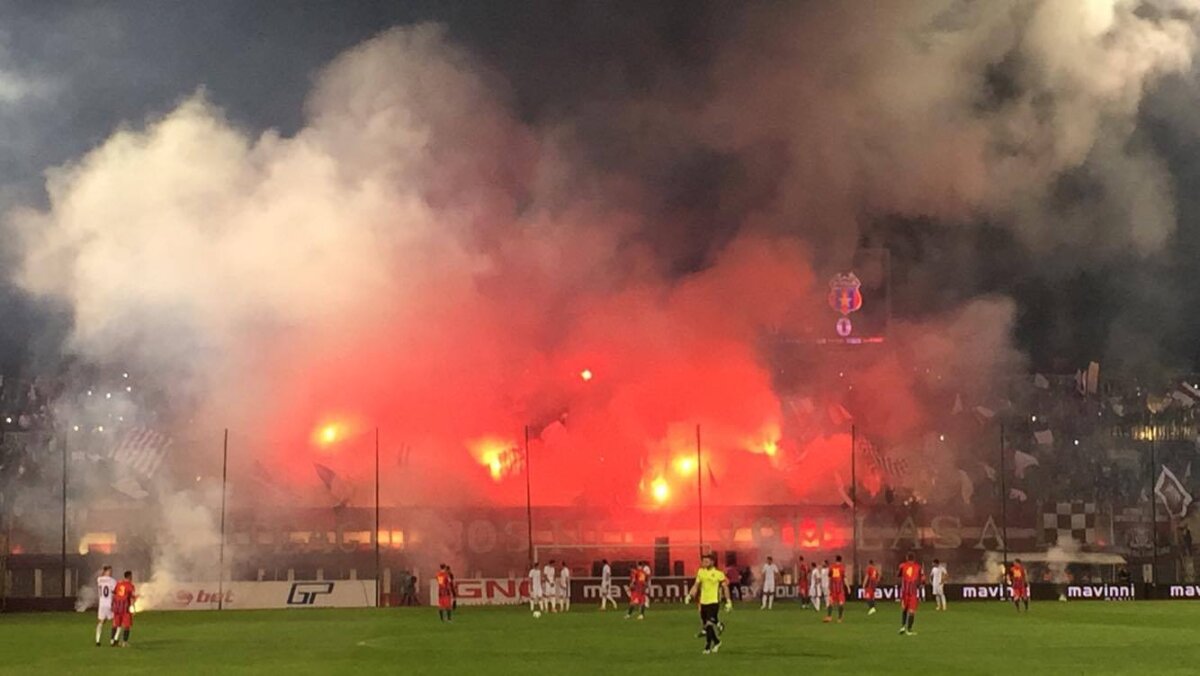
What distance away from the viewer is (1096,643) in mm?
35375

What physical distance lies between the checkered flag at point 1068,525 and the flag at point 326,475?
137ft

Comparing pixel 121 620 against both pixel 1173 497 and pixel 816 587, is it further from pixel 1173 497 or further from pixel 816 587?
pixel 1173 497

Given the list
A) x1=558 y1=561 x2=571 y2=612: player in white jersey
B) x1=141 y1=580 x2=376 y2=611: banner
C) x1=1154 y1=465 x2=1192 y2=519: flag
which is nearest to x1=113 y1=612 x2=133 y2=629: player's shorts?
x1=558 y1=561 x2=571 y2=612: player in white jersey

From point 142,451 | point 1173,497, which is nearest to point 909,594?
point 142,451

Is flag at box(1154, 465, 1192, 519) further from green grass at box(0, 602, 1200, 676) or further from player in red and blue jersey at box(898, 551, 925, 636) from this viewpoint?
player in red and blue jersey at box(898, 551, 925, 636)

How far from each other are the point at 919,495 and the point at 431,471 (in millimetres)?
30357

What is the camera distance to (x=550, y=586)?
56.7 meters

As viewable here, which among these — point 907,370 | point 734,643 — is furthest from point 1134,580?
point 734,643

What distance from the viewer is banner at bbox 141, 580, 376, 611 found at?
6350cm

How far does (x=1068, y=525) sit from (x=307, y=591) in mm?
46311

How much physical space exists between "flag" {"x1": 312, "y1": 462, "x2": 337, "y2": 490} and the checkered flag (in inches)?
1643

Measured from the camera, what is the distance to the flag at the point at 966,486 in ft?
297

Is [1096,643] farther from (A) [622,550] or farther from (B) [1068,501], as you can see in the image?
(B) [1068,501]

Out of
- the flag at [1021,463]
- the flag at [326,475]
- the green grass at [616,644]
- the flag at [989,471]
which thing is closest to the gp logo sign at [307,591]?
the green grass at [616,644]
